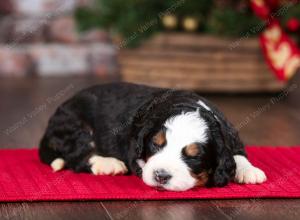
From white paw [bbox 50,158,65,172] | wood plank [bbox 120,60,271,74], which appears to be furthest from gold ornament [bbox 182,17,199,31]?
white paw [bbox 50,158,65,172]

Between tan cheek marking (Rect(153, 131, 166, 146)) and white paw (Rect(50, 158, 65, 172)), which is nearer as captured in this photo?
tan cheek marking (Rect(153, 131, 166, 146))

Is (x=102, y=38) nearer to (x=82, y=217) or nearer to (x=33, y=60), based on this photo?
(x=33, y=60)

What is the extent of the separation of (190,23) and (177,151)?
3.37 meters

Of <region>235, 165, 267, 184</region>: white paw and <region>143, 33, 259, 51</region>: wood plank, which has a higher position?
<region>143, 33, 259, 51</region>: wood plank

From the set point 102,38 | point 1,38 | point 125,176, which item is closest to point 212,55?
point 102,38

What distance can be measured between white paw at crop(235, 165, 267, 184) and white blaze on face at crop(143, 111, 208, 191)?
0.98 feet

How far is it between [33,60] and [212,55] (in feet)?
7.71

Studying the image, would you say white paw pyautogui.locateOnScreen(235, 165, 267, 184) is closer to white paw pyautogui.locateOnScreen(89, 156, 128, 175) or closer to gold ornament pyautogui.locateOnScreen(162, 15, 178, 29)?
white paw pyautogui.locateOnScreen(89, 156, 128, 175)

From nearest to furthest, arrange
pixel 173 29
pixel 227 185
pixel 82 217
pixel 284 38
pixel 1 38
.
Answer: pixel 82 217 → pixel 227 185 → pixel 284 38 → pixel 173 29 → pixel 1 38

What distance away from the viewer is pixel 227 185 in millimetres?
3221

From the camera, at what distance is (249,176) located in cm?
327

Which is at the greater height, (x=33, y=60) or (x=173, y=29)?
(x=173, y=29)

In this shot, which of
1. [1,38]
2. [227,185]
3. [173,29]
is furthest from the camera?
[1,38]

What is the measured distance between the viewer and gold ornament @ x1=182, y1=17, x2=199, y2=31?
6.27 m
